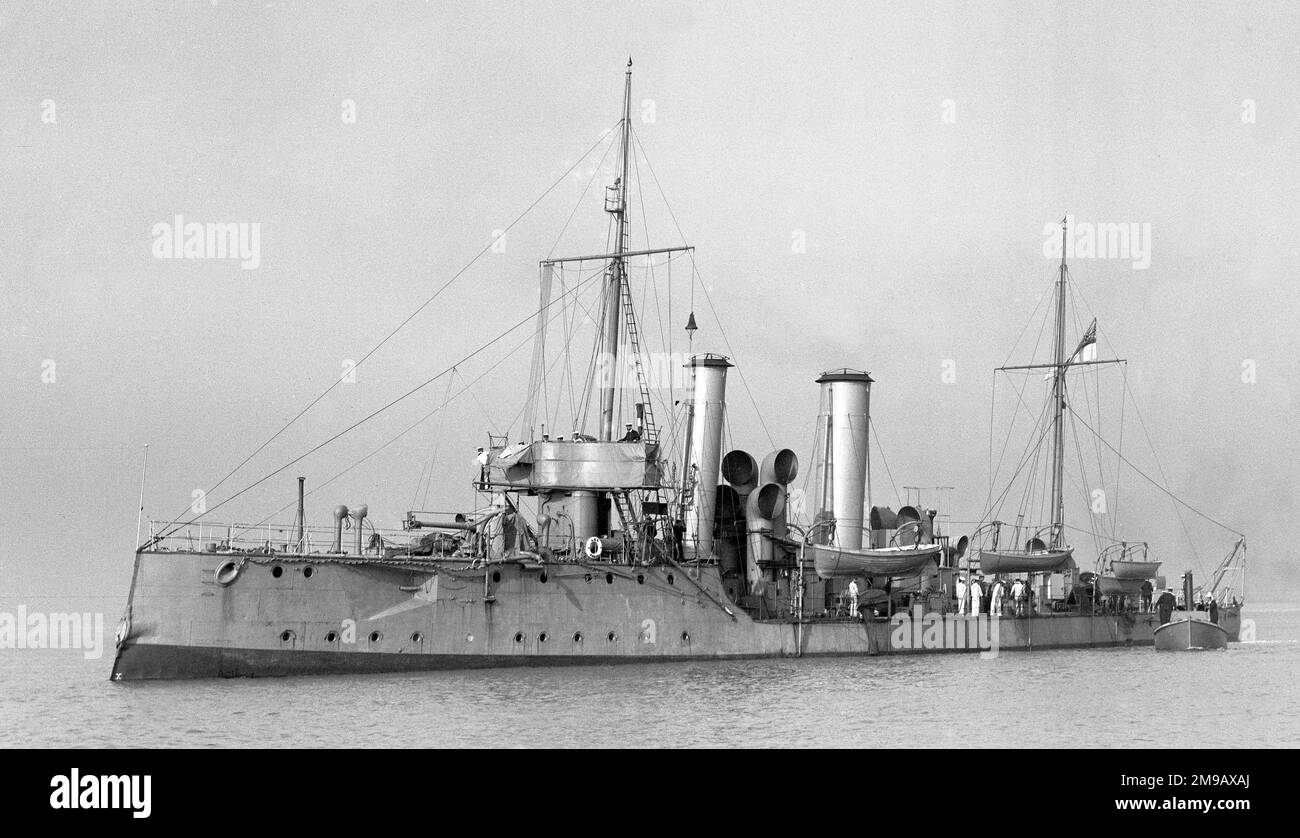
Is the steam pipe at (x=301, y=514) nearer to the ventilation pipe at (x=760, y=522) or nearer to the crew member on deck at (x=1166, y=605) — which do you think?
the ventilation pipe at (x=760, y=522)

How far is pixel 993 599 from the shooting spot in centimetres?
4525

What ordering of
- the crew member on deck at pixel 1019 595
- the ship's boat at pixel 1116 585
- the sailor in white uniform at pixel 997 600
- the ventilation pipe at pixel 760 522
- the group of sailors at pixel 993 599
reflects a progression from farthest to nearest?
1. the ship's boat at pixel 1116 585
2. the crew member on deck at pixel 1019 595
3. the sailor in white uniform at pixel 997 600
4. the group of sailors at pixel 993 599
5. the ventilation pipe at pixel 760 522

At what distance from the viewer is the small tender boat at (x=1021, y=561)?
47.1 metres

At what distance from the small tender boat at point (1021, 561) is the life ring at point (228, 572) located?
27636 millimetres

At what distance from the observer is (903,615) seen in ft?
136

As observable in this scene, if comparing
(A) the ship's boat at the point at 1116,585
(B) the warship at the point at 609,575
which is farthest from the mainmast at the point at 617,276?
(A) the ship's boat at the point at 1116,585

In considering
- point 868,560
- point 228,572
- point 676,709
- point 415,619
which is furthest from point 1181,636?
point 228,572

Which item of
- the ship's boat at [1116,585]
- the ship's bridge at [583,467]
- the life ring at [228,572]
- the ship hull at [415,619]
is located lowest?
Result: the ship's boat at [1116,585]

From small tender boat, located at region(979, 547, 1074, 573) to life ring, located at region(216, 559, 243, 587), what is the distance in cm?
2764

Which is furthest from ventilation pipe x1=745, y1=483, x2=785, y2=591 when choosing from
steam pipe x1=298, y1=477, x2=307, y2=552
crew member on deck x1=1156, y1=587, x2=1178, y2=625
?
crew member on deck x1=1156, y1=587, x2=1178, y2=625

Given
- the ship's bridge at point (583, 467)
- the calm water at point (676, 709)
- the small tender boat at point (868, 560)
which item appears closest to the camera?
the calm water at point (676, 709)

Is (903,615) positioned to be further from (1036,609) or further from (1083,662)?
(1036,609)

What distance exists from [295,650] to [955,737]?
50.7 feet

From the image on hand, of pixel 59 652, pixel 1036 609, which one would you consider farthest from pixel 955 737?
pixel 59 652
